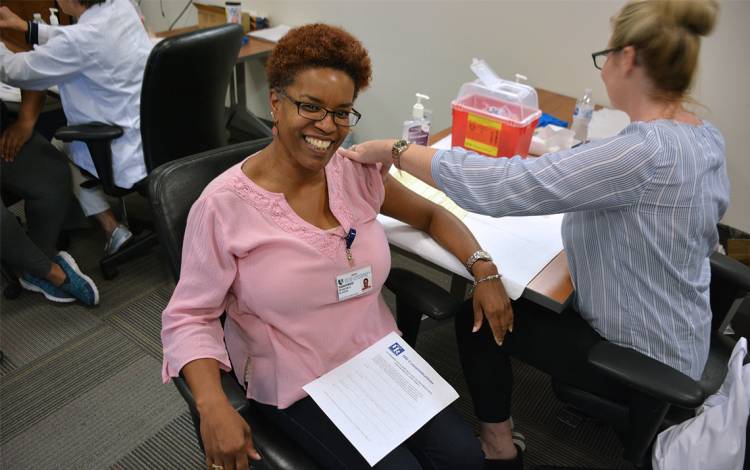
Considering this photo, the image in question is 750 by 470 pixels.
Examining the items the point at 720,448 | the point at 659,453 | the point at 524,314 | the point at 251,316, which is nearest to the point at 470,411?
the point at 524,314

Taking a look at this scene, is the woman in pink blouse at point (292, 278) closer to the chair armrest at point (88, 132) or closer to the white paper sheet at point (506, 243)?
the white paper sheet at point (506, 243)

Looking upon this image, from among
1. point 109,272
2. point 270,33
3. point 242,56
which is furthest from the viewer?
point 270,33

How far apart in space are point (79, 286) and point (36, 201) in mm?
401

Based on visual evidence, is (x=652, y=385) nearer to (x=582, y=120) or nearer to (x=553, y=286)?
(x=553, y=286)

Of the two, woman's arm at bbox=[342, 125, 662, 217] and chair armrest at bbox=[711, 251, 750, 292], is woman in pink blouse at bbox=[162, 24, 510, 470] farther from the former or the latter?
chair armrest at bbox=[711, 251, 750, 292]

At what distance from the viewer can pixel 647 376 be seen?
1.02m

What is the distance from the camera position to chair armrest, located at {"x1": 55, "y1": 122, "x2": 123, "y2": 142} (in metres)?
1.94

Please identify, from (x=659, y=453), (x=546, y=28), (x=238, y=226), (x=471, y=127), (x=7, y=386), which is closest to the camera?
(x=238, y=226)

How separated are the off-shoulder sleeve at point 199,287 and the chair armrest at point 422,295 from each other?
0.43 meters

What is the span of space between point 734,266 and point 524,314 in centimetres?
58

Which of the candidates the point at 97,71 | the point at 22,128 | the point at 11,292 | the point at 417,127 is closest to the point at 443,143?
the point at 417,127

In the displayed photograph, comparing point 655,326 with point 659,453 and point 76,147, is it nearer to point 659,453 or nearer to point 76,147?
point 659,453

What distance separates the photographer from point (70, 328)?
2.10 meters

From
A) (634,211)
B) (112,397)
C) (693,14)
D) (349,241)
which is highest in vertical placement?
(693,14)
